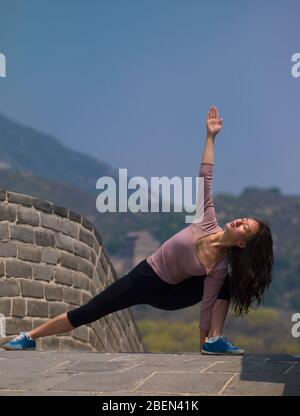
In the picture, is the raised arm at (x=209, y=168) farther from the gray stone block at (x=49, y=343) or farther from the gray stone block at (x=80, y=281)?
the gray stone block at (x=80, y=281)

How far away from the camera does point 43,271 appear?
8500mm

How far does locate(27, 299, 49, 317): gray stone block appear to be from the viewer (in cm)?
827

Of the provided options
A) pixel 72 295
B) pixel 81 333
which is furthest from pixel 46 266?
pixel 81 333

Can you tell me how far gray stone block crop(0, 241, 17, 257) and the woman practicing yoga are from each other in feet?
6.16

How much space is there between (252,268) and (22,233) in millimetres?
2767

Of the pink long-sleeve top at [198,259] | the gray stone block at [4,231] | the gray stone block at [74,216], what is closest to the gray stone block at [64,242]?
the gray stone block at [74,216]

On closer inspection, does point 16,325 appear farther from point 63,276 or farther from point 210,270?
point 210,270

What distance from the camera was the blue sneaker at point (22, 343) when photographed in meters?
6.39

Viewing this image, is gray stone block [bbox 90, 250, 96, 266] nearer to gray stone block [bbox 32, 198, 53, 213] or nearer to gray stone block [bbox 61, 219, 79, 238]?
gray stone block [bbox 61, 219, 79, 238]

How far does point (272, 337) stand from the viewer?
104312mm

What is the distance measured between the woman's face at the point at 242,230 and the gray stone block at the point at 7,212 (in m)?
2.52

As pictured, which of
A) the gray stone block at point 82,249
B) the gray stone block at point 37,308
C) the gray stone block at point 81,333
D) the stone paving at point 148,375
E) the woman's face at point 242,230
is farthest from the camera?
the gray stone block at point 81,333
